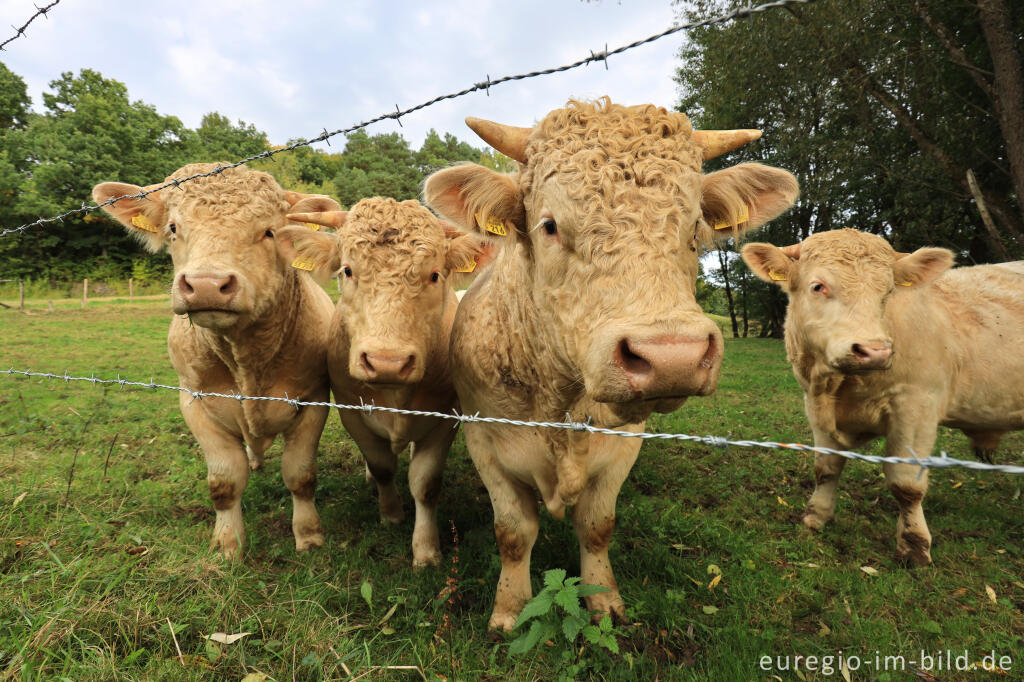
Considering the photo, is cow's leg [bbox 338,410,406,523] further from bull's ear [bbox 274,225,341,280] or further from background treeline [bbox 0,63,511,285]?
background treeline [bbox 0,63,511,285]

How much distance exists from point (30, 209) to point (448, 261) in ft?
85.7

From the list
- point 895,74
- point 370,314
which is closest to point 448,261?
point 370,314

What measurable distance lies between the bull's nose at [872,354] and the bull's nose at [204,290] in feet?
13.0

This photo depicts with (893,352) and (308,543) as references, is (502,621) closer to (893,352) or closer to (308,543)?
(308,543)

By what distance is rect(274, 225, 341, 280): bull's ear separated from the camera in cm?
311

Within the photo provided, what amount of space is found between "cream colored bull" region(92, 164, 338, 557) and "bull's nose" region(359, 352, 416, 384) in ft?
2.80

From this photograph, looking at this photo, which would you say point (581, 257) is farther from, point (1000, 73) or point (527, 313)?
point (1000, 73)

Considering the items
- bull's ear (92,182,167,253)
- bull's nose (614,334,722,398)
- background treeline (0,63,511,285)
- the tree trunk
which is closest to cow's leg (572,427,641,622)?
bull's nose (614,334,722,398)

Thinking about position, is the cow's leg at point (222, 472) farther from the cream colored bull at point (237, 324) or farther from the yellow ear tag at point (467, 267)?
the yellow ear tag at point (467, 267)

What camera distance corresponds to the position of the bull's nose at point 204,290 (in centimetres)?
253

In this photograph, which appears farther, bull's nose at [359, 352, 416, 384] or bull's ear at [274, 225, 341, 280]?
bull's ear at [274, 225, 341, 280]

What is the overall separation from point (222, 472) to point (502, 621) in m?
2.19

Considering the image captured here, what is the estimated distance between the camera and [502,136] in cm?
211

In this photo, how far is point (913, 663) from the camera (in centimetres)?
244
